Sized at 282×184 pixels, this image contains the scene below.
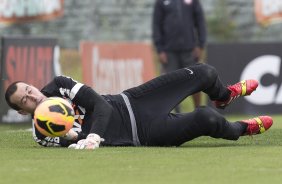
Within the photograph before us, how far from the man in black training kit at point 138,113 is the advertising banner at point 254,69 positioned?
8203mm

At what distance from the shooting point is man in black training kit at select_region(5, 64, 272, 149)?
9930 millimetres

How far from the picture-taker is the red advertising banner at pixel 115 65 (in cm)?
1939

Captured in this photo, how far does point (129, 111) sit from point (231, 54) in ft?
30.4

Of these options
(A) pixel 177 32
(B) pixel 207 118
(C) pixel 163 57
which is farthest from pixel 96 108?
(A) pixel 177 32

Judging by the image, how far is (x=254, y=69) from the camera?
19.1 meters

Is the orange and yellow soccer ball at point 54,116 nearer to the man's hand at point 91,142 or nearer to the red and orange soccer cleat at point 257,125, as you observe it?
the man's hand at point 91,142

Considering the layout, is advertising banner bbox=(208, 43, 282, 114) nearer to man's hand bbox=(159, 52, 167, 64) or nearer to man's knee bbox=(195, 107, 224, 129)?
man's hand bbox=(159, 52, 167, 64)

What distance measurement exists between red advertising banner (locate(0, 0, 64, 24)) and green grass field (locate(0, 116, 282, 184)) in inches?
578

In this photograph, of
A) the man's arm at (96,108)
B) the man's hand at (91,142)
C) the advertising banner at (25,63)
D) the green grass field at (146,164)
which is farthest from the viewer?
the advertising banner at (25,63)

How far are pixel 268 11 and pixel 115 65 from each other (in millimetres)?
6862

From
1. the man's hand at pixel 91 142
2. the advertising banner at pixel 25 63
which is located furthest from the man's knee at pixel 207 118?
the advertising banner at pixel 25 63

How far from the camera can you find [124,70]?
19.6 metres

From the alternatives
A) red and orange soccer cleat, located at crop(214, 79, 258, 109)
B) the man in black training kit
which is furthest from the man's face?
red and orange soccer cleat, located at crop(214, 79, 258, 109)

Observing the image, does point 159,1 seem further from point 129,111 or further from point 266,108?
point 129,111
